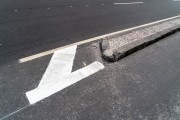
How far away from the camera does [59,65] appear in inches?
195

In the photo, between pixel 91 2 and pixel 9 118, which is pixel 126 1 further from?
pixel 9 118

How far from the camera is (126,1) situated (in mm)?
13938

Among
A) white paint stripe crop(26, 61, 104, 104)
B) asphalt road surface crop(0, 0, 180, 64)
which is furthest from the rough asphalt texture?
asphalt road surface crop(0, 0, 180, 64)

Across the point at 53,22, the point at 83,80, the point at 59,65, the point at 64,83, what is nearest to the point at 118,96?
the point at 83,80

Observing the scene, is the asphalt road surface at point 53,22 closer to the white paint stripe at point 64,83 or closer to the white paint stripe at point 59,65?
the white paint stripe at point 59,65

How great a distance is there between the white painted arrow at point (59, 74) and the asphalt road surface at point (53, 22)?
617 mm

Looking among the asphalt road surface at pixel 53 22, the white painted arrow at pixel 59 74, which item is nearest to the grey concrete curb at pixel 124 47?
the white painted arrow at pixel 59 74

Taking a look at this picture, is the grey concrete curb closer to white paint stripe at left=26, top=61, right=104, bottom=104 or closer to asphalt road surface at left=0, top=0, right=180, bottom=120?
asphalt road surface at left=0, top=0, right=180, bottom=120

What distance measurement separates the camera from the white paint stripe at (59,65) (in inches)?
172

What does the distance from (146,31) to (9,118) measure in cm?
587

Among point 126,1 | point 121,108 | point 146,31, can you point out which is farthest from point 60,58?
point 126,1

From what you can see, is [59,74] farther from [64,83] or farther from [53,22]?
[53,22]

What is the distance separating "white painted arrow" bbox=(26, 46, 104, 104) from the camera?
3.95m

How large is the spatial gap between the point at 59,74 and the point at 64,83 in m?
→ 0.35
